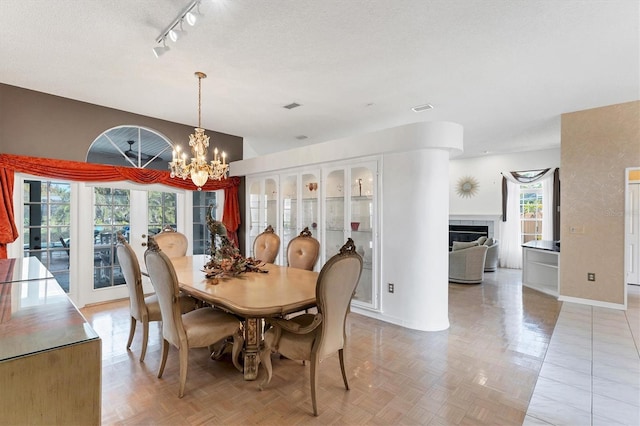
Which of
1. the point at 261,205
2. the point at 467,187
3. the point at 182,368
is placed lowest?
the point at 182,368

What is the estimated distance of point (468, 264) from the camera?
554 cm

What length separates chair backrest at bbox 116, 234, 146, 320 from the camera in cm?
261

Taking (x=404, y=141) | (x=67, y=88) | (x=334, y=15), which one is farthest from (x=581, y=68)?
(x=67, y=88)

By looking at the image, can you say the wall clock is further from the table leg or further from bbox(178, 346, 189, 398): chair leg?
bbox(178, 346, 189, 398): chair leg

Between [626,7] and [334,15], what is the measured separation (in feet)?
6.84

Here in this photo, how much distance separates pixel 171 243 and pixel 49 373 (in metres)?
3.46

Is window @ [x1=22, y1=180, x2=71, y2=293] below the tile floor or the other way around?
the other way around

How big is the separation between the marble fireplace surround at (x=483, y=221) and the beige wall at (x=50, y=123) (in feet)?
24.0

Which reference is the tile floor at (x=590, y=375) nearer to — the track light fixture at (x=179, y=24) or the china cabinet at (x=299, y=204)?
the china cabinet at (x=299, y=204)

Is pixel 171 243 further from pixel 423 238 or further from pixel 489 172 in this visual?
pixel 489 172

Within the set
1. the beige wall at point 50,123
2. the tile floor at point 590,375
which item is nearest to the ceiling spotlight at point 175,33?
the beige wall at point 50,123

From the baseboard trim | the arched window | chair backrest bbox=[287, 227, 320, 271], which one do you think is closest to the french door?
the arched window

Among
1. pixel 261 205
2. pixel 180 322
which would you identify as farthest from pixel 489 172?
pixel 180 322

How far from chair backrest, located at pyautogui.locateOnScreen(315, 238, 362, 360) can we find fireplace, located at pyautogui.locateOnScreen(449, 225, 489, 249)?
6.60 meters
